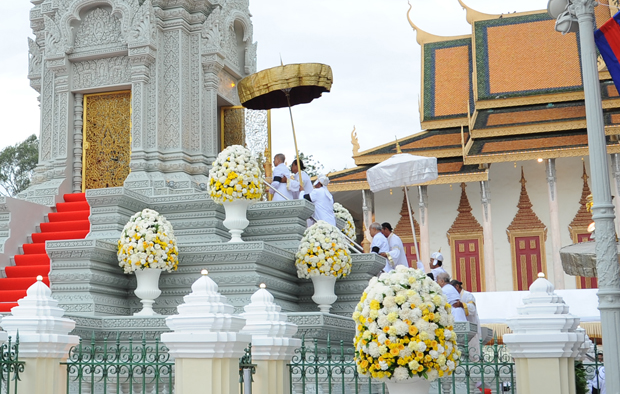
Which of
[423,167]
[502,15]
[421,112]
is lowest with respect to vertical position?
[423,167]

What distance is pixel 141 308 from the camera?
910 centimetres

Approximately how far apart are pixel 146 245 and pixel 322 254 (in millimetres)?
1969

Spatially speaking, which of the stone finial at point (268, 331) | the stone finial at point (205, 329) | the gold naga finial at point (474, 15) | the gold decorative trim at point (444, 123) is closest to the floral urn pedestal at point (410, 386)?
the stone finial at point (205, 329)

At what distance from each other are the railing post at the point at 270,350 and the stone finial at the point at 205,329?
53 centimetres

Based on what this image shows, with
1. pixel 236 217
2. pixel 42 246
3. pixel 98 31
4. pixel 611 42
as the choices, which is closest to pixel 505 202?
pixel 98 31

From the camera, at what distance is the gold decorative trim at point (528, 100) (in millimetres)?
21625

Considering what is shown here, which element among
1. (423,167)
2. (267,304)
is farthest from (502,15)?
(267,304)

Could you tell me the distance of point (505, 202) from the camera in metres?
22.3

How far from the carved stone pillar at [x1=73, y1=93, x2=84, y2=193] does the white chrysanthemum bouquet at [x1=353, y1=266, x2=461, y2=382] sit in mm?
8413

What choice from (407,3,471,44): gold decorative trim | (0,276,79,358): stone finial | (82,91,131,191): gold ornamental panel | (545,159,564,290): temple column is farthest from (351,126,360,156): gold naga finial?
(0,276,79,358): stone finial

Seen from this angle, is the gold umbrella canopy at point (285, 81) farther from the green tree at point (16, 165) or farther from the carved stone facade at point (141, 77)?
the green tree at point (16, 165)

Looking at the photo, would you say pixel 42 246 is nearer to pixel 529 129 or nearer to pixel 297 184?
pixel 297 184

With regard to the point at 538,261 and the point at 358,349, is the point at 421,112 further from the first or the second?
the point at 358,349

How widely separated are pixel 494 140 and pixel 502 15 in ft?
15.9
